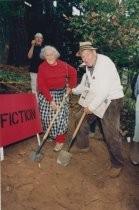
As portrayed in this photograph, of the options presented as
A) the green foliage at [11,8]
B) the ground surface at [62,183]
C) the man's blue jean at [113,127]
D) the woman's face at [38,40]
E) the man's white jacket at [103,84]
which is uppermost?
the green foliage at [11,8]

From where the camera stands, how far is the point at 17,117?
18.9ft

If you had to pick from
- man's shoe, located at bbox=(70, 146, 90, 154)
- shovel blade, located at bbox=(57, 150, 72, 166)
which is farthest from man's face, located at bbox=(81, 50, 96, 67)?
man's shoe, located at bbox=(70, 146, 90, 154)

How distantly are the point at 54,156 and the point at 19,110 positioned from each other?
1046mm

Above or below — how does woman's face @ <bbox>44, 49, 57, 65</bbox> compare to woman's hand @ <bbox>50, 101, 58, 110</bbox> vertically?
above

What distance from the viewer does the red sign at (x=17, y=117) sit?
5.47 meters

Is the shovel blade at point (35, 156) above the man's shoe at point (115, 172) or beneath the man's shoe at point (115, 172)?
above

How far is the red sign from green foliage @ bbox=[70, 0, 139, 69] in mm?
2800

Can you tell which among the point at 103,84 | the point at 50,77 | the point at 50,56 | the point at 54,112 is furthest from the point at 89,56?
the point at 54,112

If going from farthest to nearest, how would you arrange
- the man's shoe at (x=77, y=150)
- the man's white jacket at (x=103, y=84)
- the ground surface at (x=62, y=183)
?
the man's shoe at (x=77, y=150) → the man's white jacket at (x=103, y=84) → the ground surface at (x=62, y=183)

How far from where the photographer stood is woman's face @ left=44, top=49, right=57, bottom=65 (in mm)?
5797

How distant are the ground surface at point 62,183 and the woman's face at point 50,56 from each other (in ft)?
5.28

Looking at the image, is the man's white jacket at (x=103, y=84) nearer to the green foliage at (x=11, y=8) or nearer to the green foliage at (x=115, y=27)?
the green foliage at (x=115, y=27)

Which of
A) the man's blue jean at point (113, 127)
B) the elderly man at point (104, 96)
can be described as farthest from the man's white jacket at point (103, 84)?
the man's blue jean at point (113, 127)

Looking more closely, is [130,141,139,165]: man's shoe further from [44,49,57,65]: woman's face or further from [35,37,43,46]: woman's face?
[35,37,43,46]: woman's face
